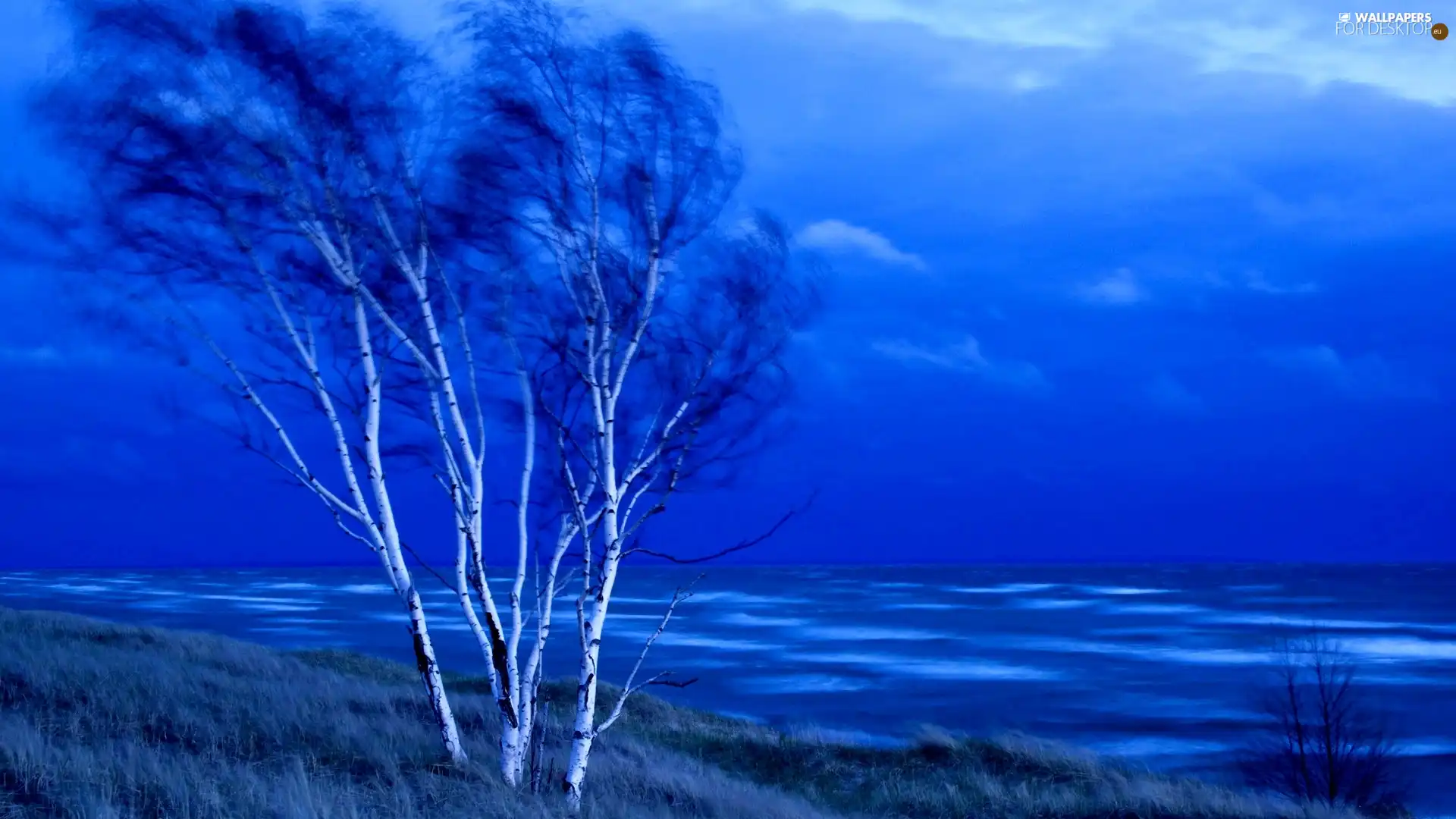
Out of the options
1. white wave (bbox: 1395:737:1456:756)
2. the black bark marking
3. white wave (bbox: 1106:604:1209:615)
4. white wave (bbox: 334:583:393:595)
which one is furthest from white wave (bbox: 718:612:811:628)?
the black bark marking

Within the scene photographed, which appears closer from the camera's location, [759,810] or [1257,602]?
[759,810]

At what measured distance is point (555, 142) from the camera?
339 inches

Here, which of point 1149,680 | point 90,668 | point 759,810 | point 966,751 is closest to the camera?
point 759,810

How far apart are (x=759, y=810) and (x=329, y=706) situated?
5.75 m

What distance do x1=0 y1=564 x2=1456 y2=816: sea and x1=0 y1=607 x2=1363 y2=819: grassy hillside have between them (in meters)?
2.31

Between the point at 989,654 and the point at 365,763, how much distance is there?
42036 mm

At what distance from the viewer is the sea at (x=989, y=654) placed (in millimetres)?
27984

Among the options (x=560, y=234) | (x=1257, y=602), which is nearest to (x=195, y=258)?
(x=560, y=234)

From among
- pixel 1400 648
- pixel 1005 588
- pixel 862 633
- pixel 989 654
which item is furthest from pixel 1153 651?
pixel 1005 588

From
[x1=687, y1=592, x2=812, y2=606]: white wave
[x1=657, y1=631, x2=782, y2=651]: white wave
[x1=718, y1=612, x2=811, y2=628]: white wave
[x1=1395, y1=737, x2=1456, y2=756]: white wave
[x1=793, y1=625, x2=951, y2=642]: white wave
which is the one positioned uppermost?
[x1=1395, y1=737, x2=1456, y2=756]: white wave

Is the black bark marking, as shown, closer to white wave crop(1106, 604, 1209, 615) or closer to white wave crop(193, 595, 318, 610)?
white wave crop(1106, 604, 1209, 615)

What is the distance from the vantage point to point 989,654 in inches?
1889

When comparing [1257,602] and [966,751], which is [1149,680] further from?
[1257,602]

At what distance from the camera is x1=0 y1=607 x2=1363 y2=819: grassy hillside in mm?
6918
